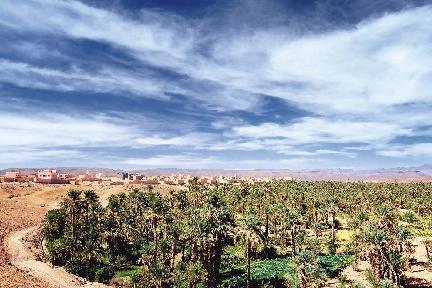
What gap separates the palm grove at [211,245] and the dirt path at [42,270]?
4.42 meters

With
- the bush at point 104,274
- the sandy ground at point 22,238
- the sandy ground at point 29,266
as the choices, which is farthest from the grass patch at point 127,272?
the sandy ground at point 22,238

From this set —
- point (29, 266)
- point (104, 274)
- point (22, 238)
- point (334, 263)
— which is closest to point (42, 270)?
point (29, 266)

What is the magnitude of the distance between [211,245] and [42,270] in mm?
36305

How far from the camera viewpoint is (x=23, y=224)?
427 ft

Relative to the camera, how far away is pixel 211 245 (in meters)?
68.6

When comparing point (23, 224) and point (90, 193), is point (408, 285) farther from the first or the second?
point (23, 224)

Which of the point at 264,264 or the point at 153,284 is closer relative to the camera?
the point at 153,284

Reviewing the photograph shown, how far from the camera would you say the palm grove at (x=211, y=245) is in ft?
226

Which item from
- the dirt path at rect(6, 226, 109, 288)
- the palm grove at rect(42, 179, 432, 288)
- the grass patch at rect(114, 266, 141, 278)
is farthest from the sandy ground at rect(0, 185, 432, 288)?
the grass patch at rect(114, 266, 141, 278)

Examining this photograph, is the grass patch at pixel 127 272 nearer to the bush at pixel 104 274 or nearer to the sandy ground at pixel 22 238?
the bush at pixel 104 274

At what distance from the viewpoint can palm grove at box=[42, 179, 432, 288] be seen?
68.8m

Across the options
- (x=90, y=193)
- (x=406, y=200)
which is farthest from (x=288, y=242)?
(x=406, y=200)

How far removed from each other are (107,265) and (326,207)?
69.1 m

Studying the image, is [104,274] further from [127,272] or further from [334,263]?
[334,263]
